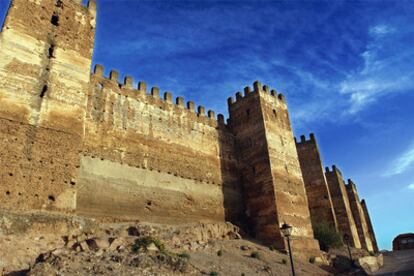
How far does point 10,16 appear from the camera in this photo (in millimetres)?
12781

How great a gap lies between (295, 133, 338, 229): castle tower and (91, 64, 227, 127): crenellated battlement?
10407 millimetres

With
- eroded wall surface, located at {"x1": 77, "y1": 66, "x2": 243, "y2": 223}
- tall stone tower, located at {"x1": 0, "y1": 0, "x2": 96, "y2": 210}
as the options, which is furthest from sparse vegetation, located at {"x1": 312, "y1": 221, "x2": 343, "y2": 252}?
tall stone tower, located at {"x1": 0, "y1": 0, "x2": 96, "y2": 210}

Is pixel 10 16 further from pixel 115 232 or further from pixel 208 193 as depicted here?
pixel 208 193

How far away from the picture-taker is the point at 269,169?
19609mm

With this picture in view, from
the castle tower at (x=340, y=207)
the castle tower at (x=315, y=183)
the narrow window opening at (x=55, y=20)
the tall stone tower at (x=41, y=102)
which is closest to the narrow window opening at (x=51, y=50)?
the tall stone tower at (x=41, y=102)

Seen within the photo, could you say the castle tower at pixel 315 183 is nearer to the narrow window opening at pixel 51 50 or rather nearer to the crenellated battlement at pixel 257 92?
the crenellated battlement at pixel 257 92

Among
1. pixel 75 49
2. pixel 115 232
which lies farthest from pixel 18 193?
pixel 75 49

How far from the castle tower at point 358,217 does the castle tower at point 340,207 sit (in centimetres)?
195

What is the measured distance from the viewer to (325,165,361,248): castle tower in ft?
90.1

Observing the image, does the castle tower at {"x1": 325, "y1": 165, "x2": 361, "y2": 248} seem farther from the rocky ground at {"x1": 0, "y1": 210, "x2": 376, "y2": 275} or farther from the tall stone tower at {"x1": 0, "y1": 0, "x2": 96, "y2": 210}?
the tall stone tower at {"x1": 0, "y1": 0, "x2": 96, "y2": 210}

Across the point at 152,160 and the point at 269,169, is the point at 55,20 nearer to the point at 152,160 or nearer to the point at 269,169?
the point at 152,160

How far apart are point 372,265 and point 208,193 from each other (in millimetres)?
11756

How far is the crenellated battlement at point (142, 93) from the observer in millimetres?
16328

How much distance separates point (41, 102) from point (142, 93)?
6.24 metres
